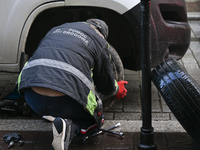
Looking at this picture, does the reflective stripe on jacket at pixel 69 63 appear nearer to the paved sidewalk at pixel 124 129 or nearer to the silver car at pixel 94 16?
the paved sidewalk at pixel 124 129

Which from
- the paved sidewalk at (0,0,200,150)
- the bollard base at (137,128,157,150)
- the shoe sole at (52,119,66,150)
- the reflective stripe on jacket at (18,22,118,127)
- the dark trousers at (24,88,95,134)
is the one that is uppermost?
the reflective stripe on jacket at (18,22,118,127)

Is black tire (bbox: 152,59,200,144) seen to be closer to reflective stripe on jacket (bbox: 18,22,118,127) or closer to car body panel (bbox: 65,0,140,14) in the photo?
reflective stripe on jacket (bbox: 18,22,118,127)

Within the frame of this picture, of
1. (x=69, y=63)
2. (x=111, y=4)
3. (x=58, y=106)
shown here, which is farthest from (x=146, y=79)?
(x=111, y=4)

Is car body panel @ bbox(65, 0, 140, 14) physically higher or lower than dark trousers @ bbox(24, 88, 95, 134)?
higher

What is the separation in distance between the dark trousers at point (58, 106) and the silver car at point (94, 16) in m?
0.81

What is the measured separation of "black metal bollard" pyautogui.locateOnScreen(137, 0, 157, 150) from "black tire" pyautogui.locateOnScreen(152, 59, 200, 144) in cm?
10

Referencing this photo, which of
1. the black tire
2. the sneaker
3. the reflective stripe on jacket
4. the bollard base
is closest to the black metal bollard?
the bollard base

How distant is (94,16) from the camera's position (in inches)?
154

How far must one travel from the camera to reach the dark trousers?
2.87 metres

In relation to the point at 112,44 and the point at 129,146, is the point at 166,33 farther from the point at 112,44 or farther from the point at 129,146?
the point at 129,146

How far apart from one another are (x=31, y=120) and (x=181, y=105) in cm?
173

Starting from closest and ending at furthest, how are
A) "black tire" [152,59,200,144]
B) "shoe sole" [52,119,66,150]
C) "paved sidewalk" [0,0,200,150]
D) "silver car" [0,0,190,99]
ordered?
1. "black tire" [152,59,200,144]
2. "shoe sole" [52,119,66,150]
3. "paved sidewalk" [0,0,200,150]
4. "silver car" [0,0,190,99]

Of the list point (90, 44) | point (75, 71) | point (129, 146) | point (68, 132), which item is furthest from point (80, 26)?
point (129, 146)

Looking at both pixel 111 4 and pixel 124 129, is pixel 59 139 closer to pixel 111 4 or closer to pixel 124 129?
pixel 124 129
